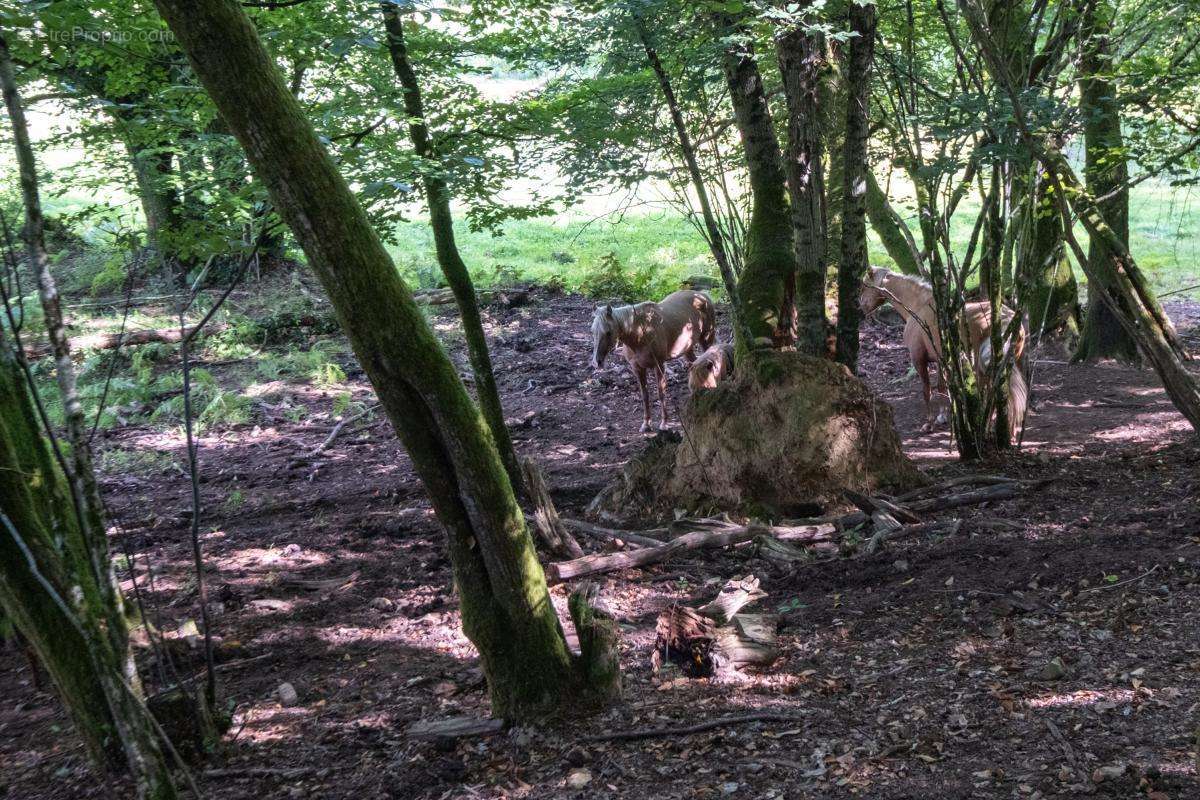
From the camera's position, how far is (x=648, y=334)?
11094 millimetres

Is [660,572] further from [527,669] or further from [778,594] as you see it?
[527,669]

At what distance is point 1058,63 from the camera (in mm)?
7031

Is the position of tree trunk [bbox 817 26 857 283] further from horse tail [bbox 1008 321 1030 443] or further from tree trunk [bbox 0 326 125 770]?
tree trunk [bbox 0 326 125 770]

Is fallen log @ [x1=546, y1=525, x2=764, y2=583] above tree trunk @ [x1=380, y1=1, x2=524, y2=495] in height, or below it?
below

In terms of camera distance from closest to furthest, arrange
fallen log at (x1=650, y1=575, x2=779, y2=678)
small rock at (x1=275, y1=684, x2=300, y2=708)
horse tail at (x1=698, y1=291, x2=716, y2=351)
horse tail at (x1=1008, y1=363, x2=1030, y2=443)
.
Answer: fallen log at (x1=650, y1=575, x2=779, y2=678)
small rock at (x1=275, y1=684, x2=300, y2=708)
horse tail at (x1=1008, y1=363, x2=1030, y2=443)
horse tail at (x1=698, y1=291, x2=716, y2=351)

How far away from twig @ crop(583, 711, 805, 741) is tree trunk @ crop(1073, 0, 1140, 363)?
3.74m

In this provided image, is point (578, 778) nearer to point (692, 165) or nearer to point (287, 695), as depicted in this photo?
point (287, 695)

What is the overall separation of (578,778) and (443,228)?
437cm

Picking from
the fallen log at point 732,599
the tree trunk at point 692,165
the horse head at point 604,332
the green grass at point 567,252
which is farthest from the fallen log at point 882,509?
the green grass at point 567,252

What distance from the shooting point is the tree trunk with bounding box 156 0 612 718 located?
2.92 metres

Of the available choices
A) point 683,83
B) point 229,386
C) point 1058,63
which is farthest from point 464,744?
point 229,386

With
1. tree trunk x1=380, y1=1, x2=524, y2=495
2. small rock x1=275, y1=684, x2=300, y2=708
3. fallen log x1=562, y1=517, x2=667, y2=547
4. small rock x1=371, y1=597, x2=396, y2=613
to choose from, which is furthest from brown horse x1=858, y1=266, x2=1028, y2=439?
small rock x1=275, y1=684, x2=300, y2=708

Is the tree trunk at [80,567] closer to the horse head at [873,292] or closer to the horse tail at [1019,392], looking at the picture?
the horse tail at [1019,392]

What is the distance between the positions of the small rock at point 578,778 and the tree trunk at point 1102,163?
4.54 meters
